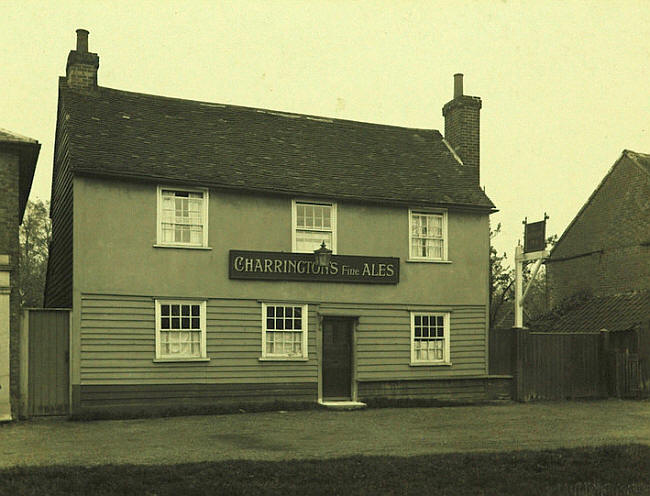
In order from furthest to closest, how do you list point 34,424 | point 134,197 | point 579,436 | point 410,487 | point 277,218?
point 277,218 → point 134,197 → point 34,424 → point 579,436 → point 410,487

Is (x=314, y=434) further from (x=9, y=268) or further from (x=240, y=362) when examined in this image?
(x=9, y=268)

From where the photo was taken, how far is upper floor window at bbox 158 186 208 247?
19.0m

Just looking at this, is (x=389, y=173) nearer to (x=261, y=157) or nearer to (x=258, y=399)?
(x=261, y=157)

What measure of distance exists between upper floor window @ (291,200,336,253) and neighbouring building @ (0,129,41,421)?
660 centimetres

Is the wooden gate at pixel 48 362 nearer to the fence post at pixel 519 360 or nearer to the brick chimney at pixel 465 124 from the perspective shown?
the fence post at pixel 519 360

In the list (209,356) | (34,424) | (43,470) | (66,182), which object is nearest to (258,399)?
(209,356)

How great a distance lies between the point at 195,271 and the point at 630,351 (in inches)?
476

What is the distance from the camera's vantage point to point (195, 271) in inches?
752

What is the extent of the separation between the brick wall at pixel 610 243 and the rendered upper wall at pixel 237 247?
7470 mm

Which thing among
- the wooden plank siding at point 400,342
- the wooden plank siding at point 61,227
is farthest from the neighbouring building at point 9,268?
the wooden plank siding at point 400,342

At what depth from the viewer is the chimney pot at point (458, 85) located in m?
24.0

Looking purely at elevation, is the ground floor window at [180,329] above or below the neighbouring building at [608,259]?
below

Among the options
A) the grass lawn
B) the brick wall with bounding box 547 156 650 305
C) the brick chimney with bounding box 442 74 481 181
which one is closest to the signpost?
the brick chimney with bounding box 442 74 481 181

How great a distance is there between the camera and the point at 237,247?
64.3 ft
